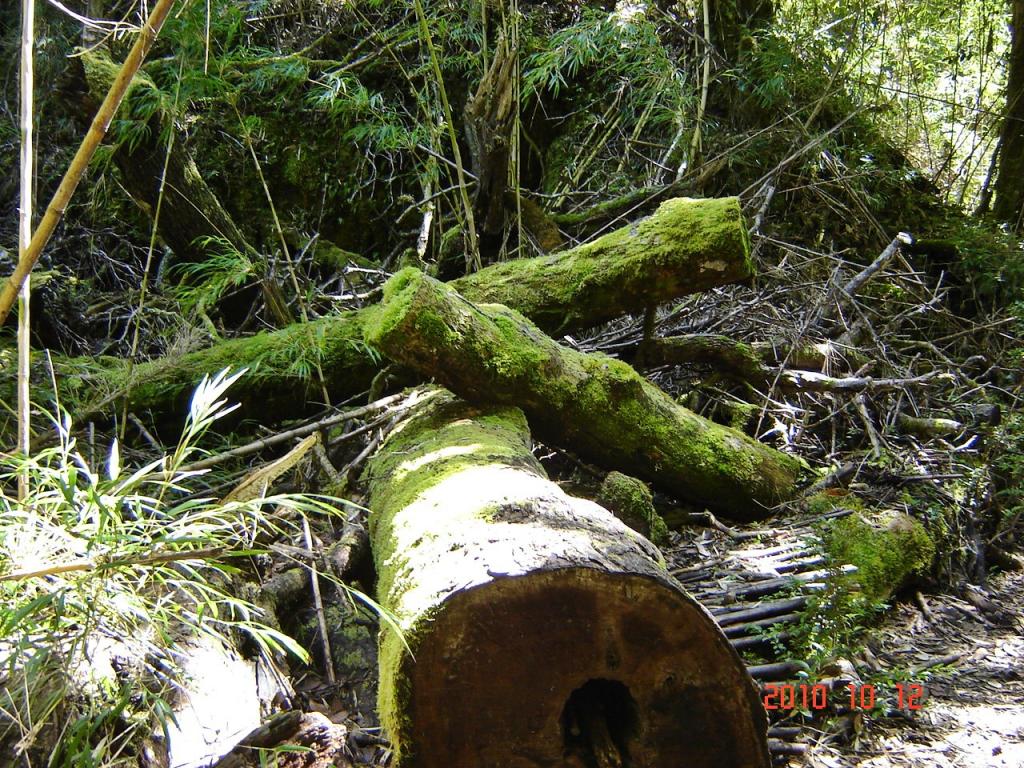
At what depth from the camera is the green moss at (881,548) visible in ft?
8.94

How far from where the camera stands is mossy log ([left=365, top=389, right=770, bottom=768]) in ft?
5.25

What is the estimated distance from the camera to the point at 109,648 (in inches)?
61.9

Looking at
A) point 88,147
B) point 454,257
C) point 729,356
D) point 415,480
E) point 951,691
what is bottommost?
point 951,691

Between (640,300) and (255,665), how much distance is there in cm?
236

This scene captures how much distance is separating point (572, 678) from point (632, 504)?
142cm

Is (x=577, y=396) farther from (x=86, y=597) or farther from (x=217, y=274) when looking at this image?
(x=86, y=597)

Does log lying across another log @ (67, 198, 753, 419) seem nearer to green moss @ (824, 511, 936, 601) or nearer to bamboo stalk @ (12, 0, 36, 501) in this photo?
green moss @ (824, 511, 936, 601)

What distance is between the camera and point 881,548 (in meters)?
2.85

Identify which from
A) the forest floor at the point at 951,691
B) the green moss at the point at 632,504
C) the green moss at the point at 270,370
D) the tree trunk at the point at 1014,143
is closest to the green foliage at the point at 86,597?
the forest floor at the point at 951,691

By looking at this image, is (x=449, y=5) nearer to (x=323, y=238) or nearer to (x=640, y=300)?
(x=323, y=238)

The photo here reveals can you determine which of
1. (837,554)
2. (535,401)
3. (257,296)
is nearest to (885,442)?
(837,554)
